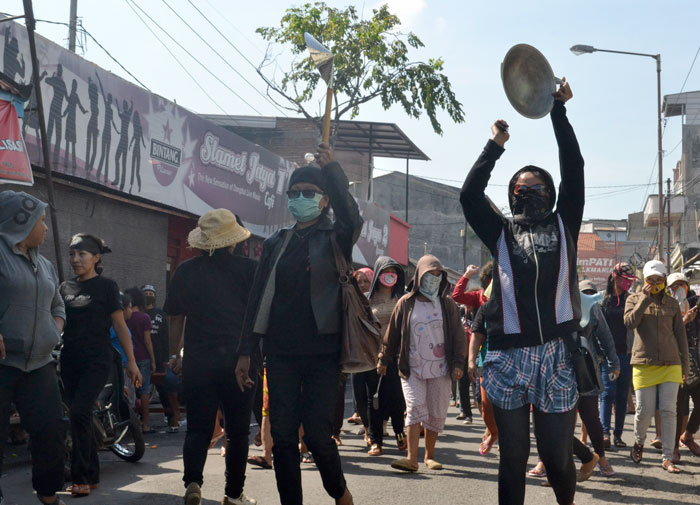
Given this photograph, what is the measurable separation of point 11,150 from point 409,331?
17.9 ft

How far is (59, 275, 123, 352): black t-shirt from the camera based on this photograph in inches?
248

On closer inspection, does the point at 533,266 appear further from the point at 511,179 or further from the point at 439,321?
the point at 439,321

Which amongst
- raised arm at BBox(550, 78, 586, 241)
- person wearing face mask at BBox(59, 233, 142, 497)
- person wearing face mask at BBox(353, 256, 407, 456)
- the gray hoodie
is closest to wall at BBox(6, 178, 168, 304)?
person wearing face mask at BBox(353, 256, 407, 456)

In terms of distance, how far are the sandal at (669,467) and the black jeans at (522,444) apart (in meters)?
4.14

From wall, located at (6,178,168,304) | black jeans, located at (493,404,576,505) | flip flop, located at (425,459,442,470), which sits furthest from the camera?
wall, located at (6,178,168,304)

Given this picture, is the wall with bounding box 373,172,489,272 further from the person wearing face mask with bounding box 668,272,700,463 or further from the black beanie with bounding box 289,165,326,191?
the black beanie with bounding box 289,165,326,191

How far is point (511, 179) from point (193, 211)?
1278 cm

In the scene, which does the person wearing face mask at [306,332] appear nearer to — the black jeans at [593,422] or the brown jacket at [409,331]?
the brown jacket at [409,331]

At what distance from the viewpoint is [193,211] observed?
54.8 feet

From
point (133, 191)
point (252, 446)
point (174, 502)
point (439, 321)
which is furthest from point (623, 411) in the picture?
point (133, 191)

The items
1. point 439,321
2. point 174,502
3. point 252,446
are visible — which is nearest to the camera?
point 174,502

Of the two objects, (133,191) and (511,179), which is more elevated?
(133,191)

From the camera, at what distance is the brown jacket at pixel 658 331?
8.16m

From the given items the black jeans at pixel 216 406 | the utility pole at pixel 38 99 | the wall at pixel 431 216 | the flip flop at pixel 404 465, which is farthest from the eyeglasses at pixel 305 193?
the wall at pixel 431 216
